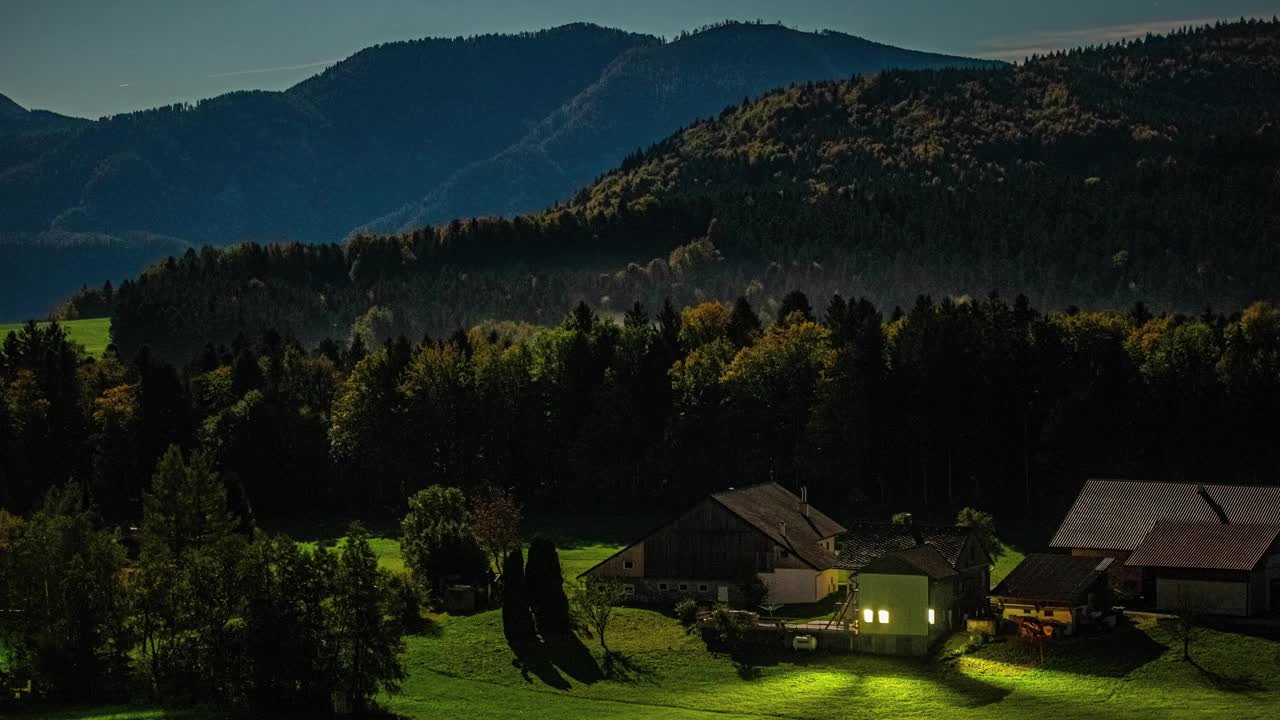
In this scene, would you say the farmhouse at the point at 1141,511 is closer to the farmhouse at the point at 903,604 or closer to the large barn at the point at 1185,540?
the large barn at the point at 1185,540

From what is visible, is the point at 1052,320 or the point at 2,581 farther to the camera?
the point at 1052,320

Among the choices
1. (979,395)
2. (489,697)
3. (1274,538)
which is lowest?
(489,697)

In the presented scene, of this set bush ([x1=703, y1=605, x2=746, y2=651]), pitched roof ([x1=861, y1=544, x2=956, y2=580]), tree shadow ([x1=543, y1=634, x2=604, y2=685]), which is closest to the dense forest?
tree shadow ([x1=543, y1=634, x2=604, y2=685])

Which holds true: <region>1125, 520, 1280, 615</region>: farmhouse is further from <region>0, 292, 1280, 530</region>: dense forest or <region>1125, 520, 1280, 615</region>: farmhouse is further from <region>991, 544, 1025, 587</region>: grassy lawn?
<region>0, 292, 1280, 530</region>: dense forest

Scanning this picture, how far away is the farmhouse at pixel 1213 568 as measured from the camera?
79312 mm

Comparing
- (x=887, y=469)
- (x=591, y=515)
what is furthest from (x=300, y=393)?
(x=887, y=469)

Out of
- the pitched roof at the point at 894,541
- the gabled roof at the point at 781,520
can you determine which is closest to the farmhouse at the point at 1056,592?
the pitched roof at the point at 894,541

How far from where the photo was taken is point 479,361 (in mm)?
139125

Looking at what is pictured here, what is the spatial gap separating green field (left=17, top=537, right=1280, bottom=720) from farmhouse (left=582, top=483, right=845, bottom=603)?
9.87 m

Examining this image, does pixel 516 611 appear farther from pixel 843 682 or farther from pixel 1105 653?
pixel 1105 653

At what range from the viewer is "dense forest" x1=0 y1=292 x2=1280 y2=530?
118 meters

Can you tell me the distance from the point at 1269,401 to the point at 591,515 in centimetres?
4498

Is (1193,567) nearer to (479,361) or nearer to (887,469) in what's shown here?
(887,469)

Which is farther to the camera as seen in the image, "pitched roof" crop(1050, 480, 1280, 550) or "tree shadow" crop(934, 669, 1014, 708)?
"pitched roof" crop(1050, 480, 1280, 550)
